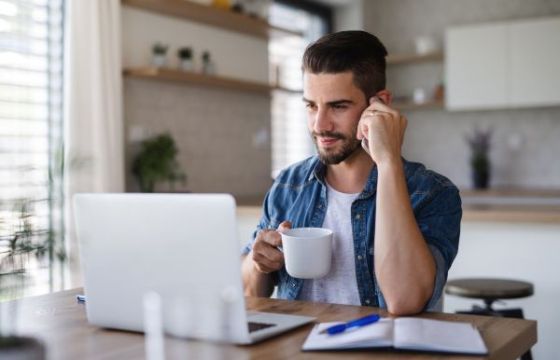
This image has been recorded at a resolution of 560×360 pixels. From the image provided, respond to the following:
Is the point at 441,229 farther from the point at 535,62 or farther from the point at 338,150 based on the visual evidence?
the point at 535,62

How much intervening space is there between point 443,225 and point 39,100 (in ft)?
7.63

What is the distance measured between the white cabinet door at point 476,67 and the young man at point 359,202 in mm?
3621

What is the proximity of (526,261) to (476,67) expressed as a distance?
8.59 feet

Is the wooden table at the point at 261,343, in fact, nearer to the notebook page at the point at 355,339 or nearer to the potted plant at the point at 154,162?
the notebook page at the point at 355,339

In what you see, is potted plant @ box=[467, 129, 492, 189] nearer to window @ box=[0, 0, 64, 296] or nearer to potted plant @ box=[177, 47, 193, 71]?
potted plant @ box=[177, 47, 193, 71]

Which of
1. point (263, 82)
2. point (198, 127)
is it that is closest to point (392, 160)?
point (198, 127)

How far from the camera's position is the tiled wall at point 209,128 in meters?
3.80

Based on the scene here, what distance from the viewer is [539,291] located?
293 centimetres

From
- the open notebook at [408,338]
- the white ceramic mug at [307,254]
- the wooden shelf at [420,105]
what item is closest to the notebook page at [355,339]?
the open notebook at [408,338]

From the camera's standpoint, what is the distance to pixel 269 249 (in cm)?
151

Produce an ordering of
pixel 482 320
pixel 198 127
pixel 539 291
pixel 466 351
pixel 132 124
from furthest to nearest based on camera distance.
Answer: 1. pixel 198 127
2. pixel 132 124
3. pixel 539 291
4. pixel 482 320
5. pixel 466 351

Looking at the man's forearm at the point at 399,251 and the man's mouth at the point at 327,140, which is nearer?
the man's forearm at the point at 399,251

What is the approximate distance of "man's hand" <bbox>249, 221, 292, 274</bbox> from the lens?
4.90ft

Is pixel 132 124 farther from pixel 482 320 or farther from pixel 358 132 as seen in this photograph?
pixel 482 320
